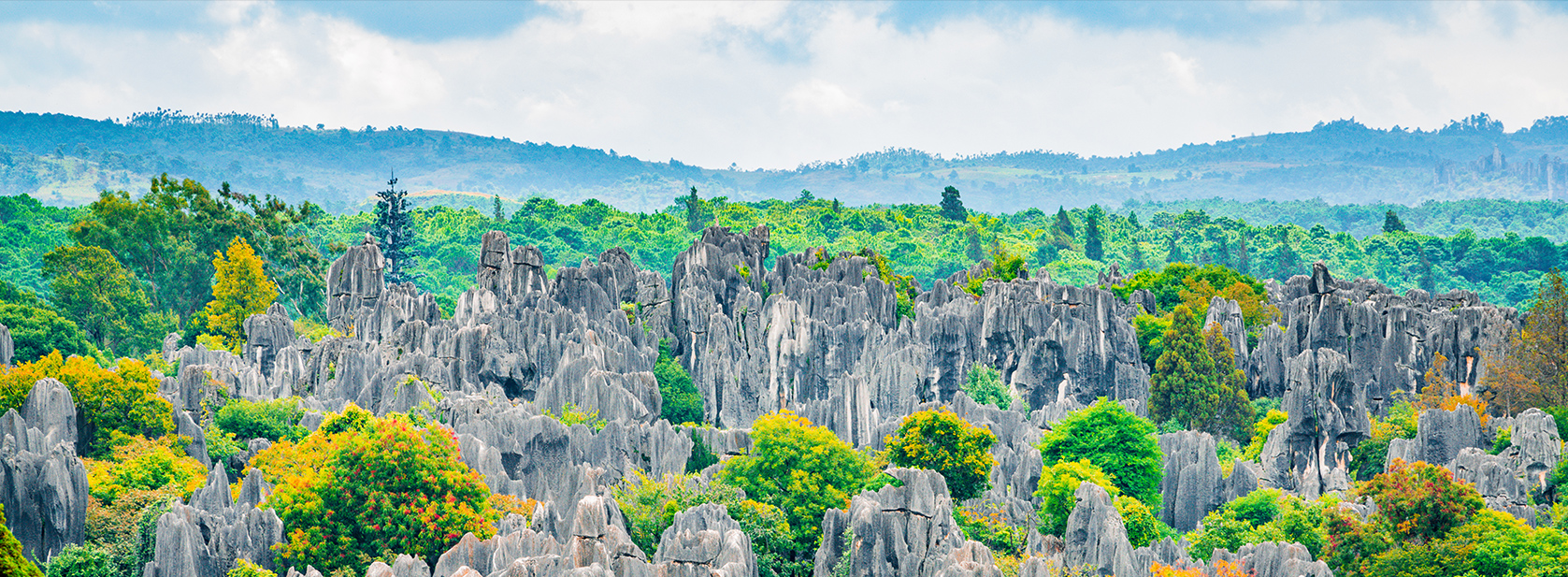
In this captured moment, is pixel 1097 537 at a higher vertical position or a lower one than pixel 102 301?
lower

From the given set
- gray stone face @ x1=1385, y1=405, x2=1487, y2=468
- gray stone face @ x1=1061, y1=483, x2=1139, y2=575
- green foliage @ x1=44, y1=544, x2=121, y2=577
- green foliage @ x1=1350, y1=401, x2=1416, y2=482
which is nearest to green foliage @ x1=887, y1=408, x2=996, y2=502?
gray stone face @ x1=1061, y1=483, x2=1139, y2=575

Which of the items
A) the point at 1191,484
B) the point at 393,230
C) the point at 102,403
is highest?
the point at 393,230

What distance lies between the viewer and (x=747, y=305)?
6384 cm

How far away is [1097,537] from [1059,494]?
4853 millimetres

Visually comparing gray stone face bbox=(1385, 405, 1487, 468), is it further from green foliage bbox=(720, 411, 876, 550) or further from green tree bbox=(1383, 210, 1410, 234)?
green tree bbox=(1383, 210, 1410, 234)

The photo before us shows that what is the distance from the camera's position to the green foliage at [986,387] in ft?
196

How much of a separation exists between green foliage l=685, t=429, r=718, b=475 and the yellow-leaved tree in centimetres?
3515

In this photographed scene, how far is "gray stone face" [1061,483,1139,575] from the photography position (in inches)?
1245

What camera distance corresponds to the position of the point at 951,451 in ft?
133

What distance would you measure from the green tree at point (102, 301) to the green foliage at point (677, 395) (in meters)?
28.9

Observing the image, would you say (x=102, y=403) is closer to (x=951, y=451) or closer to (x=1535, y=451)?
(x=951, y=451)

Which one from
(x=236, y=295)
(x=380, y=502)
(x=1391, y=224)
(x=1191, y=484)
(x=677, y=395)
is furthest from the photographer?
(x=1391, y=224)

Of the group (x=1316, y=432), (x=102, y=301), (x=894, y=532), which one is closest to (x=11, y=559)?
(x=894, y=532)

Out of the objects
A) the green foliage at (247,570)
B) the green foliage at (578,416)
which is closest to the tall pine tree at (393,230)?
the green foliage at (578,416)
